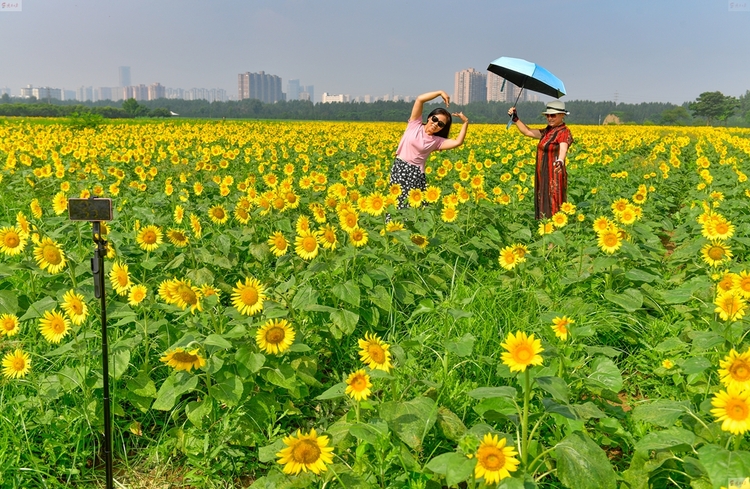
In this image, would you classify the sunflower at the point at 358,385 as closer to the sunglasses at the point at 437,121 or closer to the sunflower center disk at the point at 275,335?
the sunflower center disk at the point at 275,335

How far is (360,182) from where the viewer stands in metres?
6.42

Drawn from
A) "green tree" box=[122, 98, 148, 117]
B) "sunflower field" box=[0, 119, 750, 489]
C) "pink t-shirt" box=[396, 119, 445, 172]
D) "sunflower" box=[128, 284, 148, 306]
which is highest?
"green tree" box=[122, 98, 148, 117]

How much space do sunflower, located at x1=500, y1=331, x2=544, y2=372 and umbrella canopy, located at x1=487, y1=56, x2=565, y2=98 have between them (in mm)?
4123

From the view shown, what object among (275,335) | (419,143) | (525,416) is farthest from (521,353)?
(419,143)

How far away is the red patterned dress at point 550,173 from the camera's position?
5430mm

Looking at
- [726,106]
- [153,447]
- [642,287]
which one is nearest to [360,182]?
[642,287]

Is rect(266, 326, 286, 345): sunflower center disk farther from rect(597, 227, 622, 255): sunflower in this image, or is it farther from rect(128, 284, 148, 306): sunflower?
rect(597, 227, 622, 255): sunflower

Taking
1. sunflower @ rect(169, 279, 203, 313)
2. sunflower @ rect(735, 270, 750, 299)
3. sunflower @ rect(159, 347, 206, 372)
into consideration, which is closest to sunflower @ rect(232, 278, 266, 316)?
sunflower @ rect(169, 279, 203, 313)

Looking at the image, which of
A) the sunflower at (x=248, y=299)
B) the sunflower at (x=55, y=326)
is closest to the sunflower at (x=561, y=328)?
the sunflower at (x=248, y=299)

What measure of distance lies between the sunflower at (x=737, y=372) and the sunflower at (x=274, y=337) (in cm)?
164

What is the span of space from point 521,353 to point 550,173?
422cm

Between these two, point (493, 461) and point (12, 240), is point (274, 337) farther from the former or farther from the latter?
point (12, 240)

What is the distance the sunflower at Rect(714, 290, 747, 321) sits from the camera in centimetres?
234

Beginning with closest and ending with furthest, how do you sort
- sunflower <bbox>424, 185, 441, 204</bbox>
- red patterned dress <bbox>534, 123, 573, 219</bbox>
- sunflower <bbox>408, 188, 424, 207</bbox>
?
sunflower <bbox>408, 188, 424, 207</bbox> < sunflower <bbox>424, 185, 441, 204</bbox> < red patterned dress <bbox>534, 123, 573, 219</bbox>
